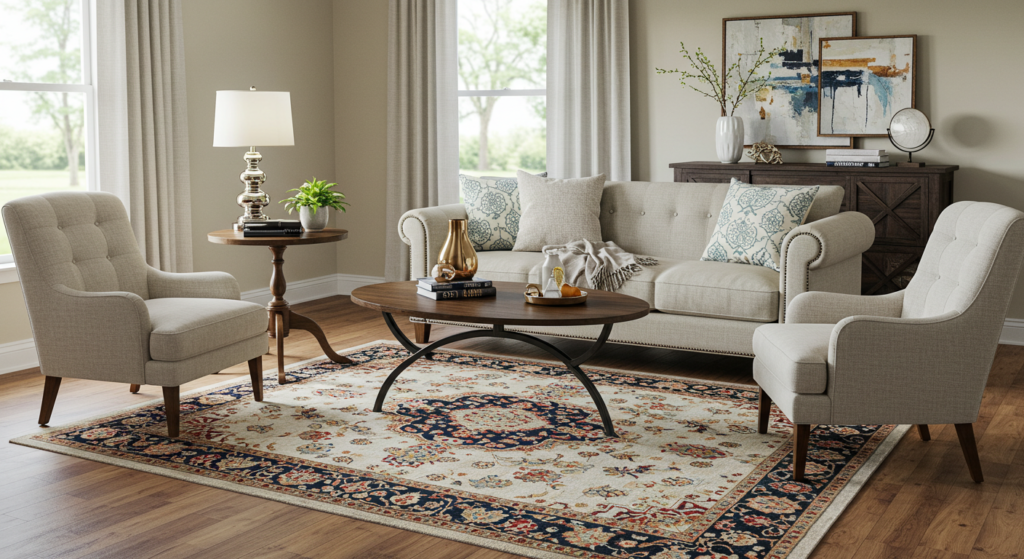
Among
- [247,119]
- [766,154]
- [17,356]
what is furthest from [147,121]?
[766,154]

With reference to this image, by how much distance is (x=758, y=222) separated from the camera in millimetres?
4469

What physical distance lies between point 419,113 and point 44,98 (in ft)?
7.84

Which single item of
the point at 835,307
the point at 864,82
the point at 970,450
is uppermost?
the point at 864,82

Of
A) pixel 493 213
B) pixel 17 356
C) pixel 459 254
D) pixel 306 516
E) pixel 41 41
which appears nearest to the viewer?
pixel 306 516

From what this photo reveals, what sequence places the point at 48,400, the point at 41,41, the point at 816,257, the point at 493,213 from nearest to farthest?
the point at 48,400 < the point at 816,257 < the point at 41,41 < the point at 493,213

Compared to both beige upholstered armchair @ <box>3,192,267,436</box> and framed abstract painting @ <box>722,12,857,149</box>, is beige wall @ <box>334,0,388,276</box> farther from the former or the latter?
beige upholstered armchair @ <box>3,192,267,436</box>

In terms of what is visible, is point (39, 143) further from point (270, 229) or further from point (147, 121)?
point (270, 229)

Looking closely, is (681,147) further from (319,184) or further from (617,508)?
(617,508)

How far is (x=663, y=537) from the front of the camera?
2.52m

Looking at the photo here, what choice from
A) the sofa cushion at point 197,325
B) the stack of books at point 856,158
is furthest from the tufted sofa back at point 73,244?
the stack of books at point 856,158

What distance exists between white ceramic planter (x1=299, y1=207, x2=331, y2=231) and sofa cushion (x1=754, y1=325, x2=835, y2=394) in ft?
7.73

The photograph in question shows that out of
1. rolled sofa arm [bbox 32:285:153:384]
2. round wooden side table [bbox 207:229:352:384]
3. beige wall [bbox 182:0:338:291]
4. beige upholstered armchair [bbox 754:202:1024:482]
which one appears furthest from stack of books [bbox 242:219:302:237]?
beige upholstered armchair [bbox 754:202:1024:482]

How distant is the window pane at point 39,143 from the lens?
4766mm

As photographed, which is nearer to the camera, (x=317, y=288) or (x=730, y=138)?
(x=730, y=138)
